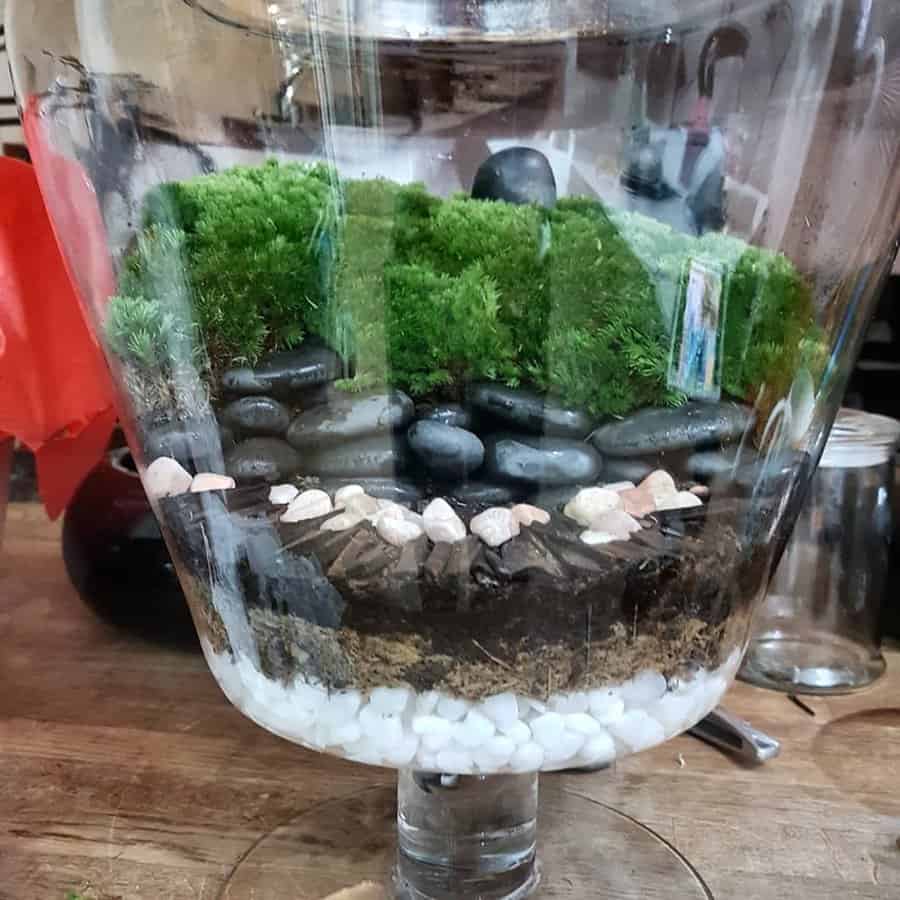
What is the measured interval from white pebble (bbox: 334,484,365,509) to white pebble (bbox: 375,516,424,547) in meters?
0.01

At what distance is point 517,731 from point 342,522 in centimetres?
8

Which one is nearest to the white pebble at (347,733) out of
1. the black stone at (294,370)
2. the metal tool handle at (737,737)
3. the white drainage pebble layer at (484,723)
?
the white drainage pebble layer at (484,723)

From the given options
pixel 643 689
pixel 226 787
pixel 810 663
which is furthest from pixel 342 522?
pixel 810 663

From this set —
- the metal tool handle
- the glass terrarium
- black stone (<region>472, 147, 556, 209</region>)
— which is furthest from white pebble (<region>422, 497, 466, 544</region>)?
the metal tool handle

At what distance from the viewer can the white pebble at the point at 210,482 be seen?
0.32 m

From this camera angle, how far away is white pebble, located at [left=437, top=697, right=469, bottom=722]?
0.98 ft

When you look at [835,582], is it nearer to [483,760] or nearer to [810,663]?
[810,663]

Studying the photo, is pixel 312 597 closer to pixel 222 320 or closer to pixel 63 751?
pixel 222 320

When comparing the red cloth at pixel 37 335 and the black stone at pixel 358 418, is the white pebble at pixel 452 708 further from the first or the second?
the red cloth at pixel 37 335

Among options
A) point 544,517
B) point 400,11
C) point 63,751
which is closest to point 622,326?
point 544,517

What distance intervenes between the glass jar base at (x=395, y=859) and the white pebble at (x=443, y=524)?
0.19 metres

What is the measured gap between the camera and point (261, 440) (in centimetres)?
31

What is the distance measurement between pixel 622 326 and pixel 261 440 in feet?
0.39

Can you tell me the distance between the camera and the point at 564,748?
31cm
